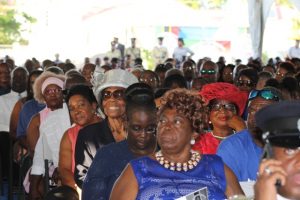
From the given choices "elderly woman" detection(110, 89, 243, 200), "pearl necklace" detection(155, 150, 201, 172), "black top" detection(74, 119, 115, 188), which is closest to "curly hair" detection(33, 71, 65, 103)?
"black top" detection(74, 119, 115, 188)

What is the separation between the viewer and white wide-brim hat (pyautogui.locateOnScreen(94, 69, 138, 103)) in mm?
6402

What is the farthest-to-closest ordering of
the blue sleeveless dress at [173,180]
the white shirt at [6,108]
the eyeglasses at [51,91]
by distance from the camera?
the white shirt at [6,108]
the eyeglasses at [51,91]
the blue sleeveless dress at [173,180]

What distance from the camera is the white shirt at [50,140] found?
7.29 meters

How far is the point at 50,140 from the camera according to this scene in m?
7.37

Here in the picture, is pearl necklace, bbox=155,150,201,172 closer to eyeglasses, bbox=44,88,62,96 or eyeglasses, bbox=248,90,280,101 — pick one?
eyeglasses, bbox=248,90,280,101

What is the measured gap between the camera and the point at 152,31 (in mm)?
35469

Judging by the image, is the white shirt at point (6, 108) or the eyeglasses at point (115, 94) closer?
the eyeglasses at point (115, 94)

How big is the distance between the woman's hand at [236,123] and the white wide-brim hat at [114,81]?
32.8 inches

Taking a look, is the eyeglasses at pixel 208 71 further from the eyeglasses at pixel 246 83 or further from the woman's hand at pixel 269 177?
the woman's hand at pixel 269 177

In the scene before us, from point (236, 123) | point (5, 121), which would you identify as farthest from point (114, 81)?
point (5, 121)

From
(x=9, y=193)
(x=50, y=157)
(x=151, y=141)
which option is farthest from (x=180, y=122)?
(x=9, y=193)

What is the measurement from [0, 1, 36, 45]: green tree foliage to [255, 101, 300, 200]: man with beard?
104ft

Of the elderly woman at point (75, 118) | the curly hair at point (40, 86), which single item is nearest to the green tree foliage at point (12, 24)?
the curly hair at point (40, 86)

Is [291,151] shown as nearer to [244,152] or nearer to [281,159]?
[281,159]
